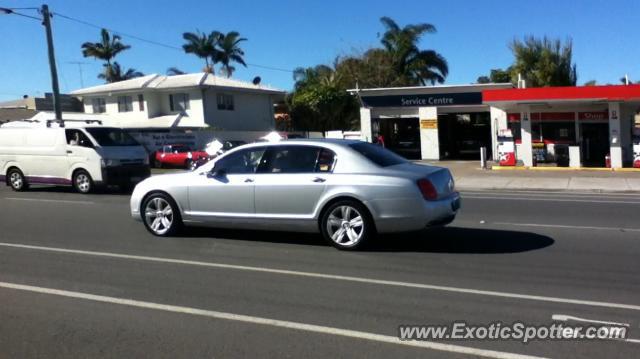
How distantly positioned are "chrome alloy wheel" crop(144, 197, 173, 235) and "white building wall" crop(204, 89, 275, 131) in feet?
106

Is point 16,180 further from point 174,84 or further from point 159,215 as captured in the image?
point 174,84

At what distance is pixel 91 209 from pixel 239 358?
32.4 feet

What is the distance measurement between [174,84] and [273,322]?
38572 millimetres

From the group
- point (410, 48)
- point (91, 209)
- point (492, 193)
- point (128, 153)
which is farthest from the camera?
point (410, 48)

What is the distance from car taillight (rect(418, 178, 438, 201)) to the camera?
7727 millimetres

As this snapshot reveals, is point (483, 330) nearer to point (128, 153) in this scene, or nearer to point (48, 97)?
point (128, 153)

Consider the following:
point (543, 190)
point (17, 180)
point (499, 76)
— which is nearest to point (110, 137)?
point (17, 180)

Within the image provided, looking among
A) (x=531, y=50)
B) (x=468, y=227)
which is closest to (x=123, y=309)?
(x=468, y=227)

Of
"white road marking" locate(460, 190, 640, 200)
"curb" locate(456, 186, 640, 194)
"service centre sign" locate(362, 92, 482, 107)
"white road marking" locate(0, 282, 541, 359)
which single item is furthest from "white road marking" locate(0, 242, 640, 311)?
"service centre sign" locate(362, 92, 482, 107)

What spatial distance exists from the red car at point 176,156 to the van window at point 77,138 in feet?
38.8

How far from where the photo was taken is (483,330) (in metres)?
4.83

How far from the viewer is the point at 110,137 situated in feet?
57.8

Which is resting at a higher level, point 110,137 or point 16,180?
point 110,137

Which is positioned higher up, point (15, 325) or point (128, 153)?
point (128, 153)
